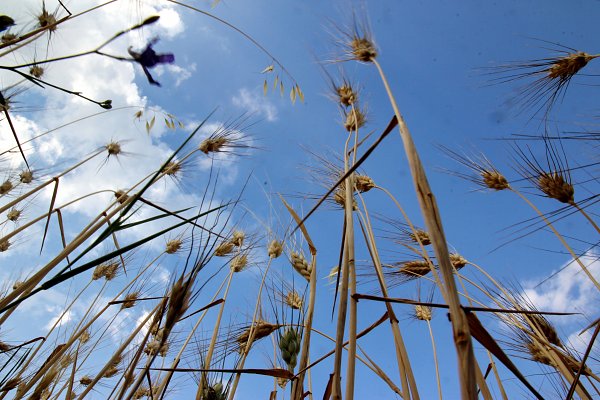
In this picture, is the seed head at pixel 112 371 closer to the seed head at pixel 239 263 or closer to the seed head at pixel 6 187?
the seed head at pixel 239 263

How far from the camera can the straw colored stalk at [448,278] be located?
1.32ft

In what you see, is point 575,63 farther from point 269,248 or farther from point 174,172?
point 174,172

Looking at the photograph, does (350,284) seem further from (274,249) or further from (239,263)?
(239,263)

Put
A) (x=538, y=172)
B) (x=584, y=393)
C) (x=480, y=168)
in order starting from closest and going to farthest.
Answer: (x=584, y=393) < (x=538, y=172) < (x=480, y=168)

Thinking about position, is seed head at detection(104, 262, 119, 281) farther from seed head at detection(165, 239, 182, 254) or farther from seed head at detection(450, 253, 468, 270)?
seed head at detection(450, 253, 468, 270)

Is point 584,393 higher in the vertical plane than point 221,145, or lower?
lower

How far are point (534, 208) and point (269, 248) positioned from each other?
113 cm

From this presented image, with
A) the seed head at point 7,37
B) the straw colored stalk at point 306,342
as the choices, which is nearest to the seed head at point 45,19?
the seed head at point 7,37

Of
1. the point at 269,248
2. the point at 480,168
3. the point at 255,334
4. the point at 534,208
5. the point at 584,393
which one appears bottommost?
the point at 584,393

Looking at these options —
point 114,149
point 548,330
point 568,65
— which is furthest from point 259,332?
point 568,65

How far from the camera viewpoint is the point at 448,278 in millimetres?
420

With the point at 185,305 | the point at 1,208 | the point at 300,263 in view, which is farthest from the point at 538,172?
the point at 1,208

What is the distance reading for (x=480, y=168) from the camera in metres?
2.13

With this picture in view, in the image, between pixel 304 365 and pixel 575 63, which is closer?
pixel 304 365
